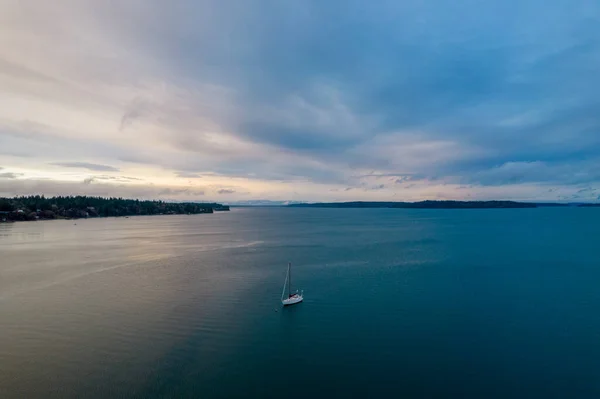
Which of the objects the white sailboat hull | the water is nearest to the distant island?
the water

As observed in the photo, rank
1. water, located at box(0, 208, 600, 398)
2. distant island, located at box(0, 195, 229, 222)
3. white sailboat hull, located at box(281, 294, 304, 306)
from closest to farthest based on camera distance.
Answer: water, located at box(0, 208, 600, 398) < white sailboat hull, located at box(281, 294, 304, 306) < distant island, located at box(0, 195, 229, 222)

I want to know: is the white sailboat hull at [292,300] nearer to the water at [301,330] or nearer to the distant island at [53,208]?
the water at [301,330]

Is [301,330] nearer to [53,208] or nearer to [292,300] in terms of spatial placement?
[292,300]

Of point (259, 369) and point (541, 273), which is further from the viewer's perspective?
point (541, 273)

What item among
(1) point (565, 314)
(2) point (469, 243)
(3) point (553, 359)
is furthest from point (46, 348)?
(2) point (469, 243)

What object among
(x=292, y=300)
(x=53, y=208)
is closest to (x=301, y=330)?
(x=292, y=300)

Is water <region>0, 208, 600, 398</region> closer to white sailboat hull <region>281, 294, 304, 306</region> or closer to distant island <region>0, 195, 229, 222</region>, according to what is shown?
white sailboat hull <region>281, 294, 304, 306</region>

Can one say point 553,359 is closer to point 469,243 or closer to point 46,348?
point 46,348

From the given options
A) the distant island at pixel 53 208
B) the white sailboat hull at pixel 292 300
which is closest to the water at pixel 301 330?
the white sailboat hull at pixel 292 300

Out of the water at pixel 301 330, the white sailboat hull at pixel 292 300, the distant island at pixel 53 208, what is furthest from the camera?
the distant island at pixel 53 208
